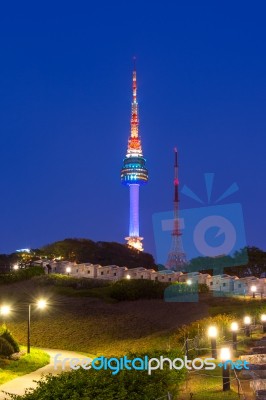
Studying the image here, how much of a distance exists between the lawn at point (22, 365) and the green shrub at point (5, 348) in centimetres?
57

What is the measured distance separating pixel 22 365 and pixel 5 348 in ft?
5.36

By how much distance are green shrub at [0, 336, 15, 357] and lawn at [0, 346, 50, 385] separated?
1.87 ft

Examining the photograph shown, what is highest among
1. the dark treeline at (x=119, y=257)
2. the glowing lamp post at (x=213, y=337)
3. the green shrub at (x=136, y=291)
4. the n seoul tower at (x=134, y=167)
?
the n seoul tower at (x=134, y=167)

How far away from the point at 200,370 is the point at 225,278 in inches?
1321

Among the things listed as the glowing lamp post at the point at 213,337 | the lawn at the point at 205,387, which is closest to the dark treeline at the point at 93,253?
the glowing lamp post at the point at 213,337

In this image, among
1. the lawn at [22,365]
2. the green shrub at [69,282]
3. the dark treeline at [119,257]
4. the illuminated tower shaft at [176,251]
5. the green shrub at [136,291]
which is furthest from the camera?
the illuminated tower shaft at [176,251]

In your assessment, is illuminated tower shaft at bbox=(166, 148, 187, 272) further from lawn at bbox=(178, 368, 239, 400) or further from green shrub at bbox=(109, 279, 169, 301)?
lawn at bbox=(178, 368, 239, 400)

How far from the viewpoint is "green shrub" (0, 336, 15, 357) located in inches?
893

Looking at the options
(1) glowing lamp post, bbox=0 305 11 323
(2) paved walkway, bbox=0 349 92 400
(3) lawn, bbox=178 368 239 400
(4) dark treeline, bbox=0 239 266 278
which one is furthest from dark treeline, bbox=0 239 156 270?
(3) lawn, bbox=178 368 239 400

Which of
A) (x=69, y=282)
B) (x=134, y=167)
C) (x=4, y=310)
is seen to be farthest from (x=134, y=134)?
(x=4, y=310)

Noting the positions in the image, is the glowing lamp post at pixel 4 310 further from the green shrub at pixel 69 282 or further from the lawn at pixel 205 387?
the lawn at pixel 205 387

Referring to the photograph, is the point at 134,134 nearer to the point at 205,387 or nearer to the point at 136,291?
the point at 136,291

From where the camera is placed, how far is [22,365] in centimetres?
2142

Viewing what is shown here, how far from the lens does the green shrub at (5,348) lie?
2267cm
